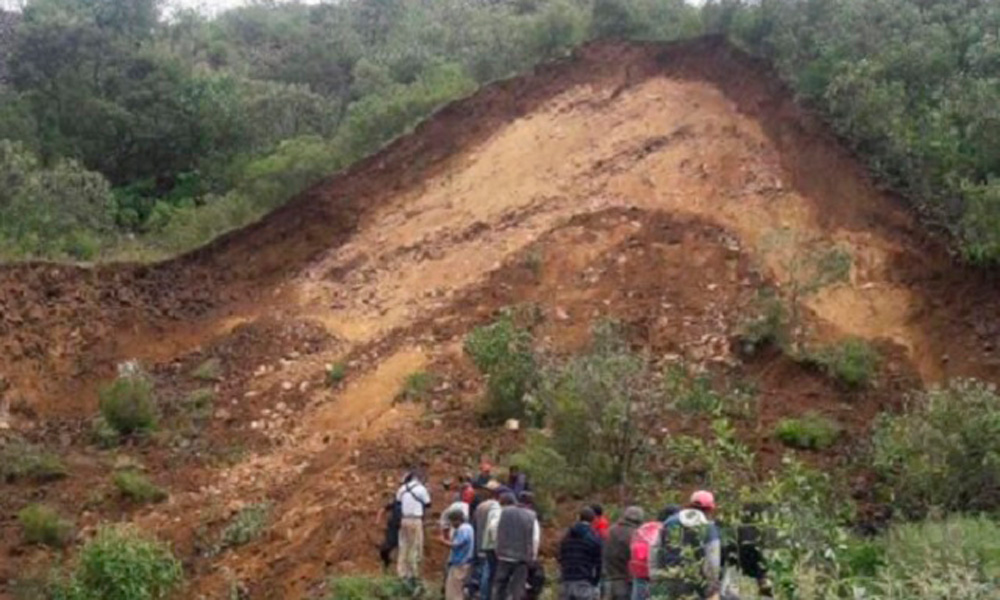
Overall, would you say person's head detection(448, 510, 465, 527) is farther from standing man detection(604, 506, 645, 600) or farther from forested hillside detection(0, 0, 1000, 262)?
forested hillside detection(0, 0, 1000, 262)

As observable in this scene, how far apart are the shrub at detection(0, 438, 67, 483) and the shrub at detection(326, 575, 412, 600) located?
5.56 m

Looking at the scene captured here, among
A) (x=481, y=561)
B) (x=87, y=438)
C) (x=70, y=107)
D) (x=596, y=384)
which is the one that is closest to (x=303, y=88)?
(x=70, y=107)

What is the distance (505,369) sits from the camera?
1552cm

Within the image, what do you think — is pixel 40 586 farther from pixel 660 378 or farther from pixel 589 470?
pixel 660 378

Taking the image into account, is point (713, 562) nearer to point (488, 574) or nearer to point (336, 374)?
point (488, 574)

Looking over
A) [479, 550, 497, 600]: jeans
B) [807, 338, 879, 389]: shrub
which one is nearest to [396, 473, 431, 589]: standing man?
[479, 550, 497, 600]: jeans

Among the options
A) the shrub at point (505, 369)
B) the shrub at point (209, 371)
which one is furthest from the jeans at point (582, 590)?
the shrub at point (209, 371)

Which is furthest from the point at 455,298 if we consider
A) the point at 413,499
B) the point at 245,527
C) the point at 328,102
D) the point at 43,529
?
the point at 328,102

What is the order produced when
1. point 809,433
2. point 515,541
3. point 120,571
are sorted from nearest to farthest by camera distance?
point 515,541 → point 120,571 → point 809,433

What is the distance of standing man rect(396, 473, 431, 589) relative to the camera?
11789 millimetres

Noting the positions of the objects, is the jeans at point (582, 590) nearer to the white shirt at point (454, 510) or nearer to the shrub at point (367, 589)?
the white shirt at point (454, 510)

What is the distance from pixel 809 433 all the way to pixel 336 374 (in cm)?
646

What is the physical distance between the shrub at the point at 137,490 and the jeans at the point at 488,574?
5923 mm

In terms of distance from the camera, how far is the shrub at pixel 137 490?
604 inches
